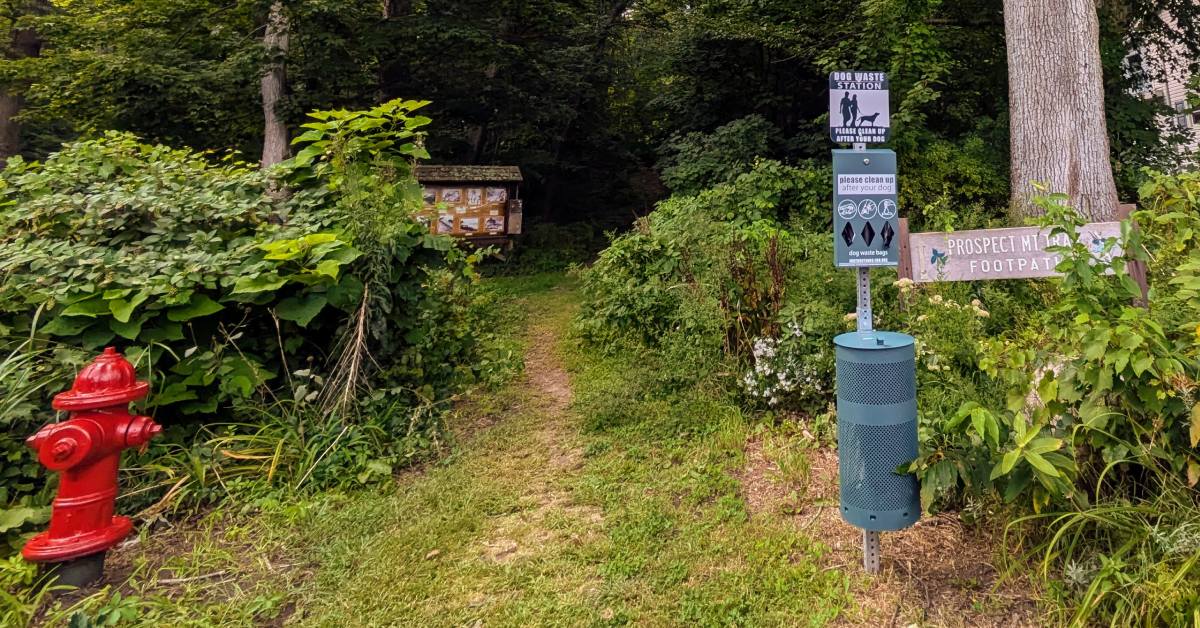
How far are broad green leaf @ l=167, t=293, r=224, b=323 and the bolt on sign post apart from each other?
320cm

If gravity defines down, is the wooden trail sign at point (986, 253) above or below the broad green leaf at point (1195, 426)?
above

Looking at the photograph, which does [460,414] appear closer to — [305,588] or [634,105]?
[305,588]

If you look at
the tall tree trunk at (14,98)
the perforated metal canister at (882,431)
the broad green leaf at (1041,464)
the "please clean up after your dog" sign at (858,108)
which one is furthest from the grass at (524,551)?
the tall tree trunk at (14,98)

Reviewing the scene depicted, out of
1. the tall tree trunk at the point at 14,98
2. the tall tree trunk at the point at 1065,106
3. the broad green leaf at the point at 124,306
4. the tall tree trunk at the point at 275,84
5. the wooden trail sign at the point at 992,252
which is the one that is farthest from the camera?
the tall tree trunk at the point at 14,98

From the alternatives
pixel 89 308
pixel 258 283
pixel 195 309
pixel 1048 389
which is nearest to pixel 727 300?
pixel 1048 389

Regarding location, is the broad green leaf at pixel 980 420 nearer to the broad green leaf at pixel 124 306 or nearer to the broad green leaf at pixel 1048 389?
the broad green leaf at pixel 1048 389

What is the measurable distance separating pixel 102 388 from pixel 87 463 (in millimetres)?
293

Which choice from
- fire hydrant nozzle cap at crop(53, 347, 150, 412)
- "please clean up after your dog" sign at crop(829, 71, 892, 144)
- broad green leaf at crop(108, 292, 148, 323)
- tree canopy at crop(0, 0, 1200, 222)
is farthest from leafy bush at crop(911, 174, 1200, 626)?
tree canopy at crop(0, 0, 1200, 222)

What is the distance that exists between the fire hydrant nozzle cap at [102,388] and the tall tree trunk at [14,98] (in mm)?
11822

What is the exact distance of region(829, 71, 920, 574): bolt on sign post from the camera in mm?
2148

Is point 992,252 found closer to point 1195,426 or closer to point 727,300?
point 727,300

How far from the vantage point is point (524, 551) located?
2602 millimetres

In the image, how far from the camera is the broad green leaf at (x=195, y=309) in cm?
316

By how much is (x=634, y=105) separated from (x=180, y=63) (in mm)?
9767
